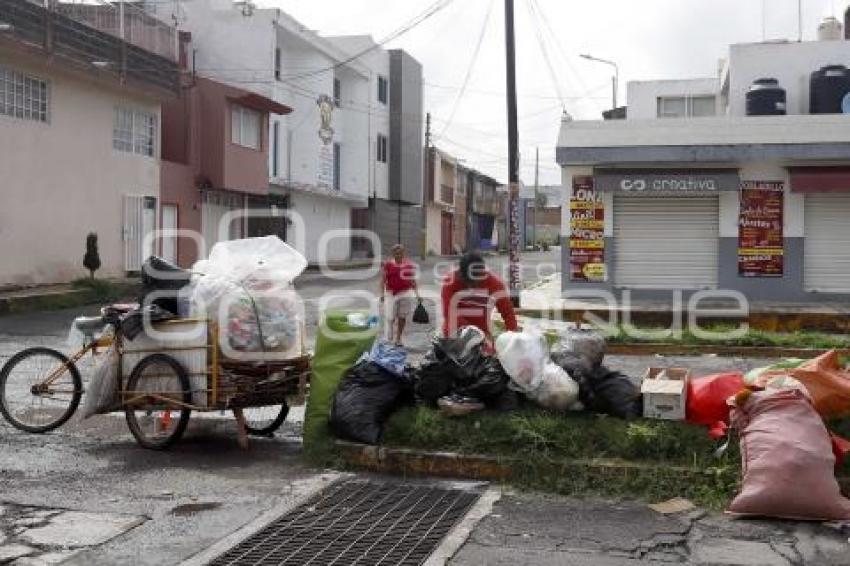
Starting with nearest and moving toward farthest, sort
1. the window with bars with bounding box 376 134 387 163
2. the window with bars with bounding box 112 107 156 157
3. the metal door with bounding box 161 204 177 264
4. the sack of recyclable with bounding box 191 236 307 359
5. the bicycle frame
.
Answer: the sack of recyclable with bounding box 191 236 307 359 < the bicycle frame < the window with bars with bounding box 112 107 156 157 < the metal door with bounding box 161 204 177 264 < the window with bars with bounding box 376 134 387 163

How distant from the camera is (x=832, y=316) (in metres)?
16.2

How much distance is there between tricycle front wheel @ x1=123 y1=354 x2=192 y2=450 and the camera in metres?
7.10

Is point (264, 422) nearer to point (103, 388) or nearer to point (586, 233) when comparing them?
point (103, 388)

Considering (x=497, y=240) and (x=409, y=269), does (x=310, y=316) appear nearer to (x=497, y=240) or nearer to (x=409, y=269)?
(x=409, y=269)

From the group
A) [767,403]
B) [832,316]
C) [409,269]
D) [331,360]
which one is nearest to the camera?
[767,403]

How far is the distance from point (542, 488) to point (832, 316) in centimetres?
1170

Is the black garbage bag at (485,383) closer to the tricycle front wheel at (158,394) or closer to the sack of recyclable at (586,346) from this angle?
the sack of recyclable at (586,346)

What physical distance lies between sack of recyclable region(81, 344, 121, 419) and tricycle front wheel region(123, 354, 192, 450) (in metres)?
0.15

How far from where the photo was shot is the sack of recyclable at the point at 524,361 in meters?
7.02

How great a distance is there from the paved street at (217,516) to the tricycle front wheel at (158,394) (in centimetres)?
12

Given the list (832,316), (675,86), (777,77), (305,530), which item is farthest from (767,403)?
(675,86)

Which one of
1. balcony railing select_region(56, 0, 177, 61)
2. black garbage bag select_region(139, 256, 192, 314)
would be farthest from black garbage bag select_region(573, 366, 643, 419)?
balcony railing select_region(56, 0, 177, 61)

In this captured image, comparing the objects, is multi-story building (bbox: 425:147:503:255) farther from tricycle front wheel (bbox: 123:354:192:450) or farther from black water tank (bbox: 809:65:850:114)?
tricycle front wheel (bbox: 123:354:192:450)

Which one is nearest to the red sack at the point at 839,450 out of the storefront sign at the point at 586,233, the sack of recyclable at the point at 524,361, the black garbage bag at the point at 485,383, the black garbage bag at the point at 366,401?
the sack of recyclable at the point at 524,361
